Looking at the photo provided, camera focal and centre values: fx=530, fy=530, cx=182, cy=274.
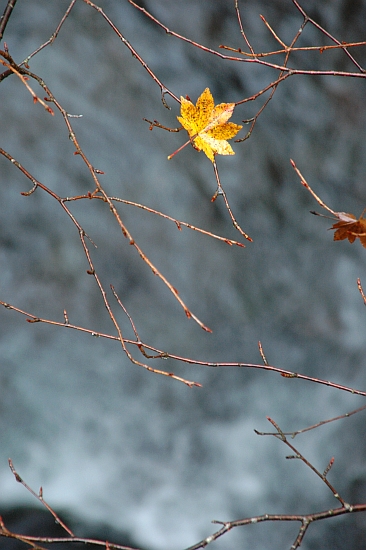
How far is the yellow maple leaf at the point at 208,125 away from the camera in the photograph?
1159 mm

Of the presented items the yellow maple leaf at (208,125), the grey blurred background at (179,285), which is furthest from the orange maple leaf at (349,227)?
the grey blurred background at (179,285)

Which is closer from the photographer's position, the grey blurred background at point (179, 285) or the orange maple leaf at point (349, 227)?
the orange maple leaf at point (349, 227)

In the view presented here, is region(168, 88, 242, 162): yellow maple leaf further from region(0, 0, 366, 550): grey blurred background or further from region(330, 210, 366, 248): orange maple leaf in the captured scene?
region(0, 0, 366, 550): grey blurred background

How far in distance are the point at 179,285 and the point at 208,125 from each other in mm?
1300

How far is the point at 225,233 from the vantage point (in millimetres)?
2490

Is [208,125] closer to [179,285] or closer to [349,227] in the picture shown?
[349,227]

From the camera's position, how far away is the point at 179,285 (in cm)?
242

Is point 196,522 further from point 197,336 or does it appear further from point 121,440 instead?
point 197,336

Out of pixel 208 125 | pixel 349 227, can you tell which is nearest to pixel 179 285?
pixel 349 227

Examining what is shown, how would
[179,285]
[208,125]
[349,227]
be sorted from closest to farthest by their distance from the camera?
[208,125], [349,227], [179,285]

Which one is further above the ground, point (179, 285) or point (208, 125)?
point (179, 285)

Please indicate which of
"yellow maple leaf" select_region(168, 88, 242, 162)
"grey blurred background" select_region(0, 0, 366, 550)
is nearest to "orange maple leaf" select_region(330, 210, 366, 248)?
"yellow maple leaf" select_region(168, 88, 242, 162)

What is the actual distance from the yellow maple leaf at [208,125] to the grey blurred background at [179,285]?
3.84 feet

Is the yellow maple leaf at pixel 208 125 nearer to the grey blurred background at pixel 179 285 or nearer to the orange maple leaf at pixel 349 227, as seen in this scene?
the orange maple leaf at pixel 349 227
